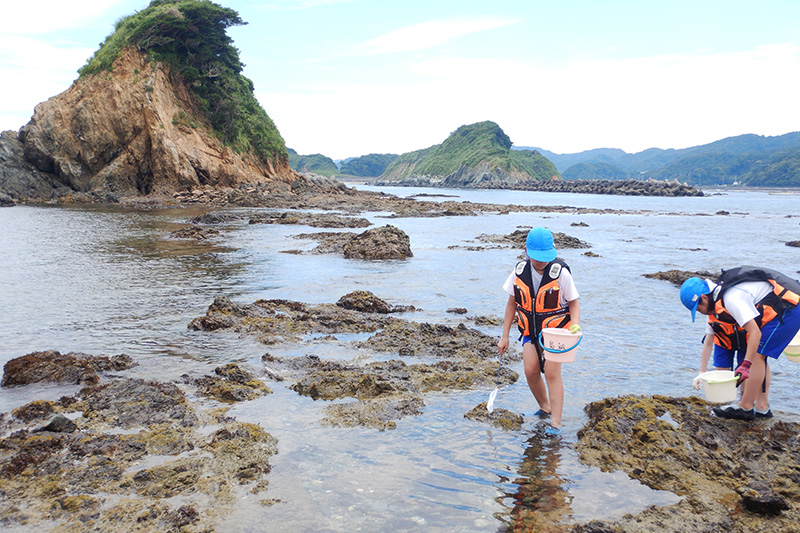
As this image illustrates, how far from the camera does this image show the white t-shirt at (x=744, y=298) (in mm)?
5207

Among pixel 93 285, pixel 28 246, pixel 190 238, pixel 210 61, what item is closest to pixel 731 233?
pixel 190 238

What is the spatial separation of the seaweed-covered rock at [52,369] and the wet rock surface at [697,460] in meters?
5.68

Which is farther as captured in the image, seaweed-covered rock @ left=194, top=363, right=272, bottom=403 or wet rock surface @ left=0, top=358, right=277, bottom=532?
seaweed-covered rock @ left=194, top=363, right=272, bottom=403

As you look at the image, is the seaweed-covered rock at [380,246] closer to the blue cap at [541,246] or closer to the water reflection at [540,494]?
the blue cap at [541,246]

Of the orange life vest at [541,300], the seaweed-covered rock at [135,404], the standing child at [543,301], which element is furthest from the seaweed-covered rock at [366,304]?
the orange life vest at [541,300]

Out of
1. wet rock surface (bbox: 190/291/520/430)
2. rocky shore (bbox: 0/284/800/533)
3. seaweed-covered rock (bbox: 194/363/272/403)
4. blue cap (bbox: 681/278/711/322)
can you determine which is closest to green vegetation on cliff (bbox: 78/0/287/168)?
wet rock surface (bbox: 190/291/520/430)

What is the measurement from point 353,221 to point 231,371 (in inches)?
932

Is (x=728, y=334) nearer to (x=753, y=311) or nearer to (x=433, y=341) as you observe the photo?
(x=753, y=311)

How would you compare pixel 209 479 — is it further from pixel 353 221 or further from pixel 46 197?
pixel 46 197

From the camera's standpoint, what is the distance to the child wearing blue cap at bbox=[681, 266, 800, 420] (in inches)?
208

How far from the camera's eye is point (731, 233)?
3194 cm

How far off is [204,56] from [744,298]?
6035 centimetres

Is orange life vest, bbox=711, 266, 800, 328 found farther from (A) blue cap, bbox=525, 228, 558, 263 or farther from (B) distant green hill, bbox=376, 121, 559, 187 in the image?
(B) distant green hill, bbox=376, 121, 559, 187

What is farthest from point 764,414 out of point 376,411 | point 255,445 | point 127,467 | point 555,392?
point 127,467
